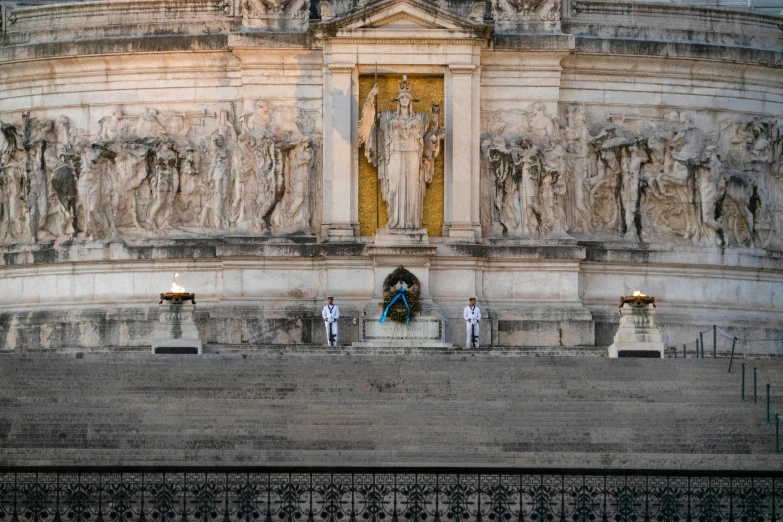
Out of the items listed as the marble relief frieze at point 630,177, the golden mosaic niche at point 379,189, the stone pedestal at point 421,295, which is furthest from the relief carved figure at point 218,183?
the marble relief frieze at point 630,177

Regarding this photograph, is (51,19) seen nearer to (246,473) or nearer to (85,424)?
(85,424)

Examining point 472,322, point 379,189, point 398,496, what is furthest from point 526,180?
point 398,496

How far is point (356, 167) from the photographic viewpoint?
43750mm

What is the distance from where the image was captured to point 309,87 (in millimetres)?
44344

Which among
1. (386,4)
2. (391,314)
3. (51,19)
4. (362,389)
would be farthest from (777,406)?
(51,19)

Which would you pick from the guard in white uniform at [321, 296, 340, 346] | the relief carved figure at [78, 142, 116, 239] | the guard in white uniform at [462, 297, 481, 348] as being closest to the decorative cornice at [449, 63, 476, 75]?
the guard in white uniform at [462, 297, 481, 348]

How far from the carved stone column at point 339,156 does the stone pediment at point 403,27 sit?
88cm

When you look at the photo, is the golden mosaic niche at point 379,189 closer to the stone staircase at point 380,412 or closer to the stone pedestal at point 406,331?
the stone pedestal at point 406,331

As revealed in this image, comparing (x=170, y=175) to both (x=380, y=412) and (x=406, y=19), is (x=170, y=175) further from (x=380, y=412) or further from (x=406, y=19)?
(x=380, y=412)

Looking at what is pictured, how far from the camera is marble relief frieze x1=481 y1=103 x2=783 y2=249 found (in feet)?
145

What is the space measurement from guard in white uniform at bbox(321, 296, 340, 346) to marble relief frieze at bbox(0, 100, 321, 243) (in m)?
2.55

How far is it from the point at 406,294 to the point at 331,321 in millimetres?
1779

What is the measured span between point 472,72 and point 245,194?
5.90 meters

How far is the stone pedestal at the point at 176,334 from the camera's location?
38.2 meters
